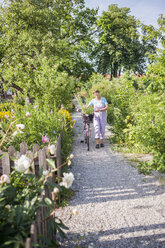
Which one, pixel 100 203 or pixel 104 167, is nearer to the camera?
pixel 100 203

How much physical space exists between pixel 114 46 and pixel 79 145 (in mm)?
26521

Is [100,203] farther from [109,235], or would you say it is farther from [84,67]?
[84,67]

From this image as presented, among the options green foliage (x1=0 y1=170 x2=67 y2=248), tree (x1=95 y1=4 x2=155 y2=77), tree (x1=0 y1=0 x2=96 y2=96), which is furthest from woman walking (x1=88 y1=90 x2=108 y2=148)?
tree (x1=95 y1=4 x2=155 y2=77)

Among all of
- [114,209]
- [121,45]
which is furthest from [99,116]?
[121,45]

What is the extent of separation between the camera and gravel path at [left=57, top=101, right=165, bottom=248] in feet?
7.63

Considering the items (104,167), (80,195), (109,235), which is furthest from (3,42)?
(109,235)

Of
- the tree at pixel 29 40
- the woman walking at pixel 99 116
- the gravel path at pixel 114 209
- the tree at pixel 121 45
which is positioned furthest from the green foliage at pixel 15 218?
the tree at pixel 121 45

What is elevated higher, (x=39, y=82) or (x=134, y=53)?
(x=134, y=53)

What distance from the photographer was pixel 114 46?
2945 cm

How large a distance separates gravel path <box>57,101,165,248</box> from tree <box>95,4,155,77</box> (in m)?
25.5

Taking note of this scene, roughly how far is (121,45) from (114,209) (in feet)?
91.0

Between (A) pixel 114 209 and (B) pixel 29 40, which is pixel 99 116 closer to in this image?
(A) pixel 114 209

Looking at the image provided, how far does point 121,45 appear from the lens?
27391mm

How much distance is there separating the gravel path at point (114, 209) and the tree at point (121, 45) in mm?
25537
